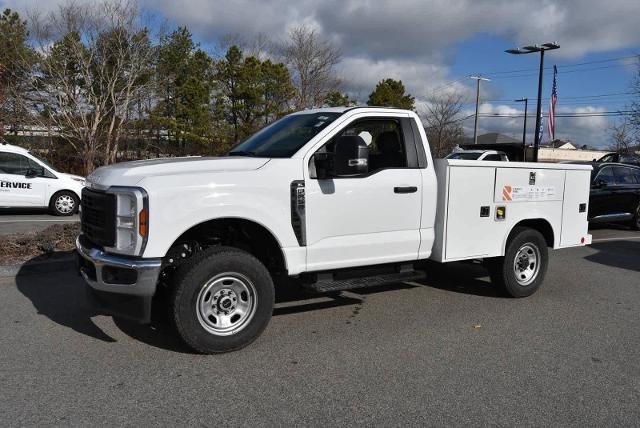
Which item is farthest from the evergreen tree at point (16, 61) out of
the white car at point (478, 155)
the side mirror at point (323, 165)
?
the side mirror at point (323, 165)

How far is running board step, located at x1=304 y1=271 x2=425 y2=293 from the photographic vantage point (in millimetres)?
5133

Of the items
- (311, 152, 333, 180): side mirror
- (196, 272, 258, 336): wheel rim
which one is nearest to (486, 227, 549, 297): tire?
(311, 152, 333, 180): side mirror

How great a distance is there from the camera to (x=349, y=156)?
191 inches

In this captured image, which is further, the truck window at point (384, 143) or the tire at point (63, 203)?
the tire at point (63, 203)

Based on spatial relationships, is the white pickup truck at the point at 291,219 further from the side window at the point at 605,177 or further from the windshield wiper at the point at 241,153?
the side window at the point at 605,177

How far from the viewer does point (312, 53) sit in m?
32.3

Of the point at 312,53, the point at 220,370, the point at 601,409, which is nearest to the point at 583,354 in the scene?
the point at 601,409

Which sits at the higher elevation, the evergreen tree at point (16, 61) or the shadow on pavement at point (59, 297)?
the evergreen tree at point (16, 61)

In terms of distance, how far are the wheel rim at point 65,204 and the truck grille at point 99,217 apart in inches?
386

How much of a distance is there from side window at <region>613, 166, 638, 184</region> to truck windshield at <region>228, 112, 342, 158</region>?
9888 millimetres

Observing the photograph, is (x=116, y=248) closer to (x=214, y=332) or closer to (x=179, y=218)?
(x=179, y=218)

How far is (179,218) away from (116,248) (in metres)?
0.53

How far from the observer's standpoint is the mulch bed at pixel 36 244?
752cm

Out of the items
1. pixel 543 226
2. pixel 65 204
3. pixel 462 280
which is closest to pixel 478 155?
pixel 462 280
